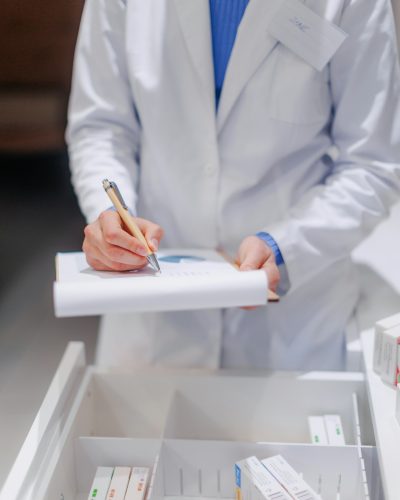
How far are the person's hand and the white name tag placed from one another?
0.35m

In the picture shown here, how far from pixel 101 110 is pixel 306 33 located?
354mm

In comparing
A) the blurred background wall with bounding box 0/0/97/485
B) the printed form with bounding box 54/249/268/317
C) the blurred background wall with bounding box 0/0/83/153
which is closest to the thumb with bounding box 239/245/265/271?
the printed form with bounding box 54/249/268/317

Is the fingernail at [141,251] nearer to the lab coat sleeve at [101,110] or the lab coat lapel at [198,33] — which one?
the lab coat sleeve at [101,110]

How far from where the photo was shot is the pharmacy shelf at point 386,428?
31.2 inches

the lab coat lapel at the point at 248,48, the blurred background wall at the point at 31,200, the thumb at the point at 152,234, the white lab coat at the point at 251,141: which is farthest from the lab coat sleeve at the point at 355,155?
the blurred background wall at the point at 31,200

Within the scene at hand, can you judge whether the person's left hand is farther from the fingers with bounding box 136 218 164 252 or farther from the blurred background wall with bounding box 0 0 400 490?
the blurred background wall with bounding box 0 0 400 490

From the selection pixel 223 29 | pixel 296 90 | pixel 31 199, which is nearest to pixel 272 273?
pixel 296 90

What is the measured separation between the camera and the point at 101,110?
1131 millimetres

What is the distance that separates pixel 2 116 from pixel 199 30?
1.26 ft

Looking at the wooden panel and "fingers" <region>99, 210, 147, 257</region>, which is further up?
the wooden panel

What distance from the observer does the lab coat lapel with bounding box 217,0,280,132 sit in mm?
1018

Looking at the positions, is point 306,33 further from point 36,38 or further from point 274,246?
point 36,38

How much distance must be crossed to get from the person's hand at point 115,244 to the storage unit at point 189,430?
0.24 meters

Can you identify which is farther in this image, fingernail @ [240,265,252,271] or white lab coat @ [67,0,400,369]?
white lab coat @ [67,0,400,369]
